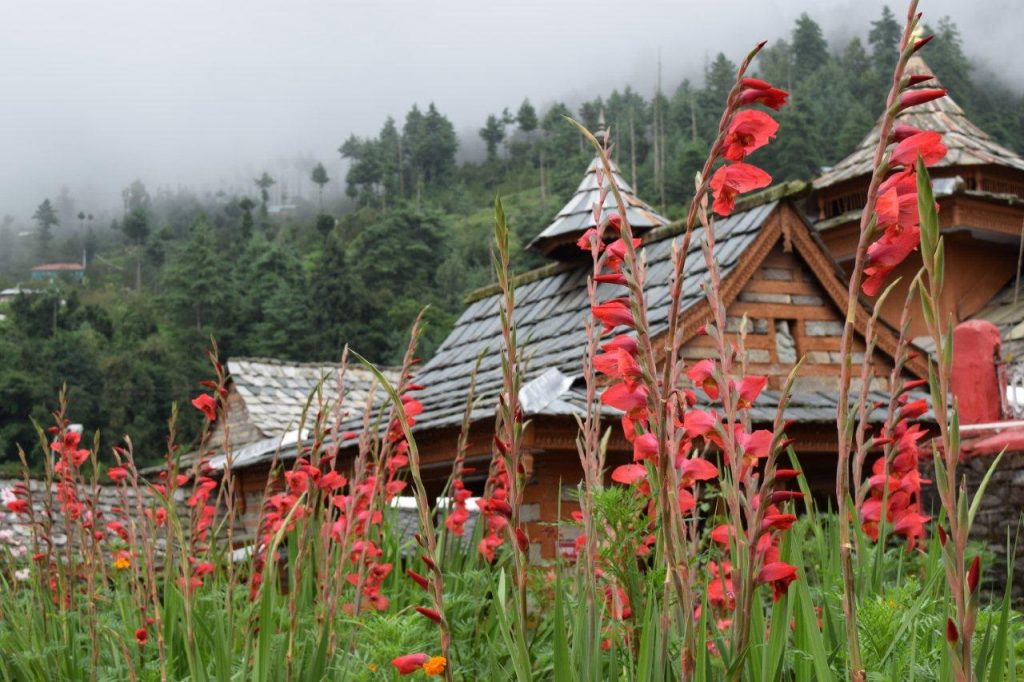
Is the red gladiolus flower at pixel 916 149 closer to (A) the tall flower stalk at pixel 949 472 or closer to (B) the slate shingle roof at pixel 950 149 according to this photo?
(A) the tall flower stalk at pixel 949 472

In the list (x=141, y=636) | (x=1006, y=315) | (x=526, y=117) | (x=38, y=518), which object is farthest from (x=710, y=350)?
(x=526, y=117)

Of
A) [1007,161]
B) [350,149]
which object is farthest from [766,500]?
[350,149]

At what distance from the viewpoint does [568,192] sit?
6331cm

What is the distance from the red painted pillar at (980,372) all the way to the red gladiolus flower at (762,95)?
641cm

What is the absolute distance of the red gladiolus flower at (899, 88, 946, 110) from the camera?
4.14ft

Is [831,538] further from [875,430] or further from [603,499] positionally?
[875,430]

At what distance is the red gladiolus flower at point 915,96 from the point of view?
126cm

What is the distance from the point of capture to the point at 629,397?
5.37ft

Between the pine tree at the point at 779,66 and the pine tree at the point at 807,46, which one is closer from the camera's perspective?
the pine tree at the point at 779,66

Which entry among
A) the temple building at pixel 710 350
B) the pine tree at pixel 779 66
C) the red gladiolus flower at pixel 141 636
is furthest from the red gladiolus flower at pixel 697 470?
the pine tree at pixel 779 66

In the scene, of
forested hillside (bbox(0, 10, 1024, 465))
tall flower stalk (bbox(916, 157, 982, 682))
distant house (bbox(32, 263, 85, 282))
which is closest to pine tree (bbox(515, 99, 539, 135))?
forested hillside (bbox(0, 10, 1024, 465))

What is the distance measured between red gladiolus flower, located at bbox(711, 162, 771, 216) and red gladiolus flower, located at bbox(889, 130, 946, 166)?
0.61 feet

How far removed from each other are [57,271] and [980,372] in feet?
448

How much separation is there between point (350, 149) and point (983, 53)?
71.8m
